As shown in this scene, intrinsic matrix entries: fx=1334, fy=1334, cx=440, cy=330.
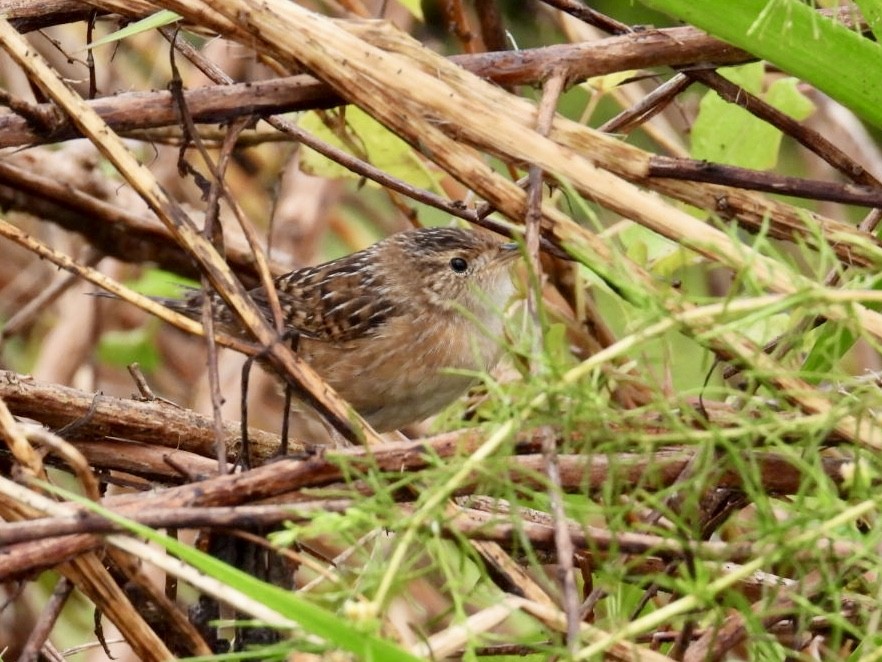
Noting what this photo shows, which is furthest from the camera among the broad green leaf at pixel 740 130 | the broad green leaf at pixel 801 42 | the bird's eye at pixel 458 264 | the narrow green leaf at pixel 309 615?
the bird's eye at pixel 458 264

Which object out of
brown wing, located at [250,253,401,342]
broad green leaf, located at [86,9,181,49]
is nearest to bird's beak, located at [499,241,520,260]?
brown wing, located at [250,253,401,342]

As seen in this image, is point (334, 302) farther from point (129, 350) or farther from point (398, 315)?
point (129, 350)

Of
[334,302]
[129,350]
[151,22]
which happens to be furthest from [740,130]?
[129,350]

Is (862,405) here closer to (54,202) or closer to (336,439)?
(336,439)

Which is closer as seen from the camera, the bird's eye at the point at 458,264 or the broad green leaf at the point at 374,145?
the broad green leaf at the point at 374,145

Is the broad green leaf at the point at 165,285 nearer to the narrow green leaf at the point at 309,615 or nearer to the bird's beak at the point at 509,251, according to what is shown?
the bird's beak at the point at 509,251

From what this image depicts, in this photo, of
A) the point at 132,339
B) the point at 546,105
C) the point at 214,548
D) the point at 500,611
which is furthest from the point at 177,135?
the point at 500,611

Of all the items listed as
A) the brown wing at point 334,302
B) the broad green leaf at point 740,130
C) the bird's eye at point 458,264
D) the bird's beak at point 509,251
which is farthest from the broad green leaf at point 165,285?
the broad green leaf at point 740,130
